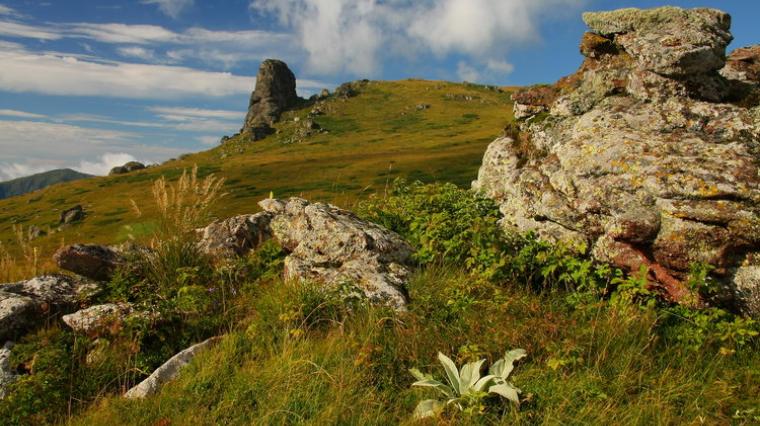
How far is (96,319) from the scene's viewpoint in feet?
23.1

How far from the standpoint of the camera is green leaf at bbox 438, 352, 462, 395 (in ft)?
17.8

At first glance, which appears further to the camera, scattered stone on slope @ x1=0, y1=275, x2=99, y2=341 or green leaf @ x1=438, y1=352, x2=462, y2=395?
scattered stone on slope @ x1=0, y1=275, x2=99, y2=341

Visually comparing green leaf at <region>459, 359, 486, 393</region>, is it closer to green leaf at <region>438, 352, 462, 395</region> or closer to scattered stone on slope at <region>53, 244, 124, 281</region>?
green leaf at <region>438, 352, 462, 395</region>

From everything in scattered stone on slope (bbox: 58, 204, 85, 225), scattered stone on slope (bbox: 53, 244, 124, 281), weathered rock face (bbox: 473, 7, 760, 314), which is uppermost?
weathered rock face (bbox: 473, 7, 760, 314)

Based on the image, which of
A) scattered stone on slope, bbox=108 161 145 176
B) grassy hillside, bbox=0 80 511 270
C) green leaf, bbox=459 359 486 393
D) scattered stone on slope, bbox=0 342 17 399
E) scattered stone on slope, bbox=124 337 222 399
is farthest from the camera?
scattered stone on slope, bbox=108 161 145 176

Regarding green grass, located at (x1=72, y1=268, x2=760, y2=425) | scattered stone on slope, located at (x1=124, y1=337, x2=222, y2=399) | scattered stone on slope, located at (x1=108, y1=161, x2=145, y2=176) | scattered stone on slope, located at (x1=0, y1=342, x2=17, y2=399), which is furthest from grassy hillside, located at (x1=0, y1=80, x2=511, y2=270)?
green grass, located at (x1=72, y1=268, x2=760, y2=425)

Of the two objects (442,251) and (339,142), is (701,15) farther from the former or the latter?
(339,142)

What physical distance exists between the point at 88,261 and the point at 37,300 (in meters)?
1.44

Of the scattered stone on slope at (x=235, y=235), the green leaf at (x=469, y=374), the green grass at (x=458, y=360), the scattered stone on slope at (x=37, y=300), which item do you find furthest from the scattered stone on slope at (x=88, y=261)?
the green leaf at (x=469, y=374)

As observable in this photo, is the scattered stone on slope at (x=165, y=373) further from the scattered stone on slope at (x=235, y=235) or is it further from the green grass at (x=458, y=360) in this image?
the scattered stone on slope at (x=235, y=235)

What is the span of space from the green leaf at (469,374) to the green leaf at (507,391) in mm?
272

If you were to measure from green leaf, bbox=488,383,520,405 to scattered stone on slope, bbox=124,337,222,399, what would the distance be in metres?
3.79

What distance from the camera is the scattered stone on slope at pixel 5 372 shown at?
6089mm

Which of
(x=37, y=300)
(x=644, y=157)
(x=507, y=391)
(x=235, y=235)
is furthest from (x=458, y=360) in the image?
(x=37, y=300)
